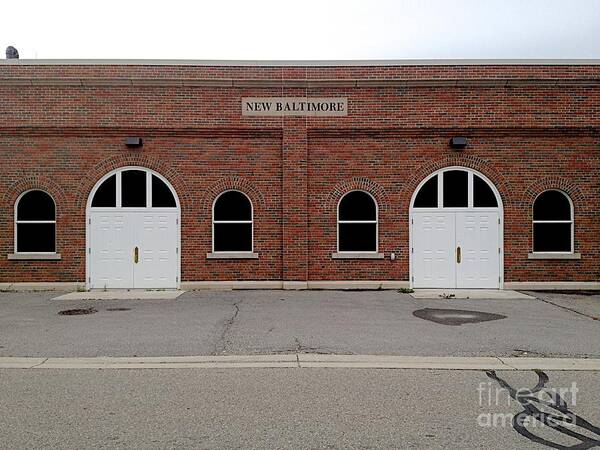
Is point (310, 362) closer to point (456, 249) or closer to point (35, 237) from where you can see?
point (456, 249)

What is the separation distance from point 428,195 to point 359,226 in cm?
207

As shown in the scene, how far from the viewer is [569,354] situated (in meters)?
8.88

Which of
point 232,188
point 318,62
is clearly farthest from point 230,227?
point 318,62

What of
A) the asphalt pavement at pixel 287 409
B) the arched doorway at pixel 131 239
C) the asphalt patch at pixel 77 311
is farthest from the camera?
the arched doorway at pixel 131 239

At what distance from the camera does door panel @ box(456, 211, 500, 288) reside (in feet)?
53.6

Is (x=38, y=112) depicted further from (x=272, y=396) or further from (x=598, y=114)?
(x=598, y=114)

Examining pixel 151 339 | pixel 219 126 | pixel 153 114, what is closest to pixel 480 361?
pixel 151 339

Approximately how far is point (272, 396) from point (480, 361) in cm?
334

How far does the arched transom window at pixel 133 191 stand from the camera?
16297 millimetres

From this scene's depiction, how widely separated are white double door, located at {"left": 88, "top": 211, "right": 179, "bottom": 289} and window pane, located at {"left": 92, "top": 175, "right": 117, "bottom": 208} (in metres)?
0.22

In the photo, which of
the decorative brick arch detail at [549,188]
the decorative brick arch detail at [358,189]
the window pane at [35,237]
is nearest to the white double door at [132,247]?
the window pane at [35,237]

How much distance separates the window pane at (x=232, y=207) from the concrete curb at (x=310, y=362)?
8.03 metres

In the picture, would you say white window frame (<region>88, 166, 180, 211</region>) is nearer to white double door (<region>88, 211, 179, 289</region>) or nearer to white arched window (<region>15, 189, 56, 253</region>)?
white double door (<region>88, 211, 179, 289</region>)

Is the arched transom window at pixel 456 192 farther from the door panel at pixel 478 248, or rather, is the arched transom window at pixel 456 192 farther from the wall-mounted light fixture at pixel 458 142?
the wall-mounted light fixture at pixel 458 142
